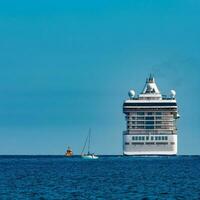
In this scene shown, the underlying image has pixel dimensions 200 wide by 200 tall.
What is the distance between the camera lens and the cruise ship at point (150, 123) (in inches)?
6855

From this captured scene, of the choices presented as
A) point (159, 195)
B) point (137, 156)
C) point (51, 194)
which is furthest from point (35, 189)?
point (137, 156)

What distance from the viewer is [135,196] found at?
2886 inches

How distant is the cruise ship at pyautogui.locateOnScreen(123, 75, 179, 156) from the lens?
17412 cm

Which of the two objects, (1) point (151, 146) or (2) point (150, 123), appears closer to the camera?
(1) point (151, 146)

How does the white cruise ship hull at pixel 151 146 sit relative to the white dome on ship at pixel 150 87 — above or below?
below

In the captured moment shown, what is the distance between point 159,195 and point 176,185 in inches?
434

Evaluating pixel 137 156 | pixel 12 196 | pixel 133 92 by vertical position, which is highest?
pixel 133 92

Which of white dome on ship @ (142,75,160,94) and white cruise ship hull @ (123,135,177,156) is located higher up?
white dome on ship @ (142,75,160,94)

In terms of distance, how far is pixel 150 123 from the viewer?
183 metres

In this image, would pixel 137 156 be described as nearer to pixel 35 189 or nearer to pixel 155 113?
pixel 155 113

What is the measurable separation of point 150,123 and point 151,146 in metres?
9.00

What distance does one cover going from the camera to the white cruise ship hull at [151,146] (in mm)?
173000

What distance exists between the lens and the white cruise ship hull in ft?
568

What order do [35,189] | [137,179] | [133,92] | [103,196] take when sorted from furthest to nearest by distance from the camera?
[133,92] < [137,179] < [35,189] < [103,196]
